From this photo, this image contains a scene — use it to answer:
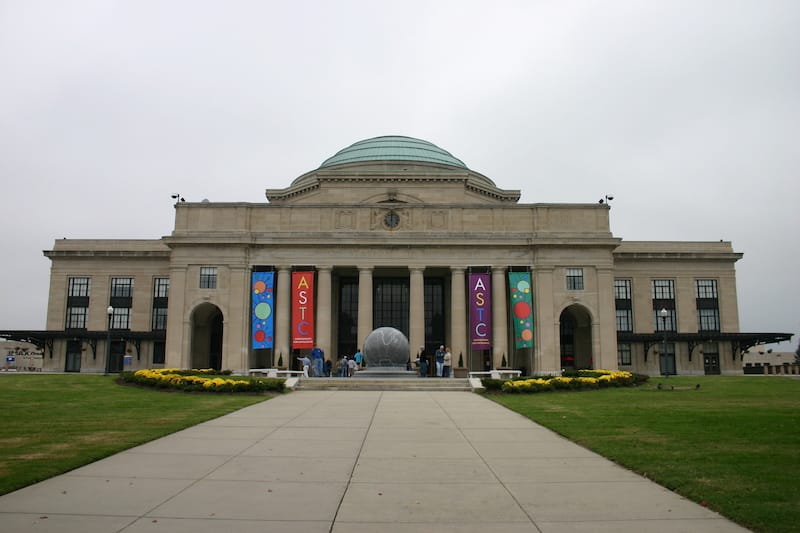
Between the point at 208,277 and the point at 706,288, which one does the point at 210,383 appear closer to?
the point at 208,277

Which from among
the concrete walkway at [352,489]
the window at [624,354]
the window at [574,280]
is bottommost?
the concrete walkway at [352,489]

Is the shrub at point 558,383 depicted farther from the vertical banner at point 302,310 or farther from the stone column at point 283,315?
the stone column at point 283,315

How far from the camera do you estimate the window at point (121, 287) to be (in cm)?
6938

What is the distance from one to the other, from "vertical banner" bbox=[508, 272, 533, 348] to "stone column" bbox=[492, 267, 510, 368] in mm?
1096

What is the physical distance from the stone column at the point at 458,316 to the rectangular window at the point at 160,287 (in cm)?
3043

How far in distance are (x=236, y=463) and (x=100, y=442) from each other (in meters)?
4.28

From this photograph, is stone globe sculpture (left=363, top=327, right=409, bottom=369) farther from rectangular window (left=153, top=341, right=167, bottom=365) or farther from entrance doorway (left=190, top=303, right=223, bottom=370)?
rectangular window (left=153, top=341, right=167, bottom=365)

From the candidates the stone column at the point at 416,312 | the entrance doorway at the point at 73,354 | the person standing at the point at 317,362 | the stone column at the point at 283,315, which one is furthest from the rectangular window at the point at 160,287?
the stone column at the point at 416,312

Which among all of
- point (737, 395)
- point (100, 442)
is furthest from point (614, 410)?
point (100, 442)

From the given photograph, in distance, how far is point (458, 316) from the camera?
5875cm

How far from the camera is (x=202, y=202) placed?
2409 inches

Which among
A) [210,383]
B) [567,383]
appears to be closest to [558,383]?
[567,383]

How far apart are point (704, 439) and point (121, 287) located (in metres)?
64.0

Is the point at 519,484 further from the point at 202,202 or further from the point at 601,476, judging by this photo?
the point at 202,202
